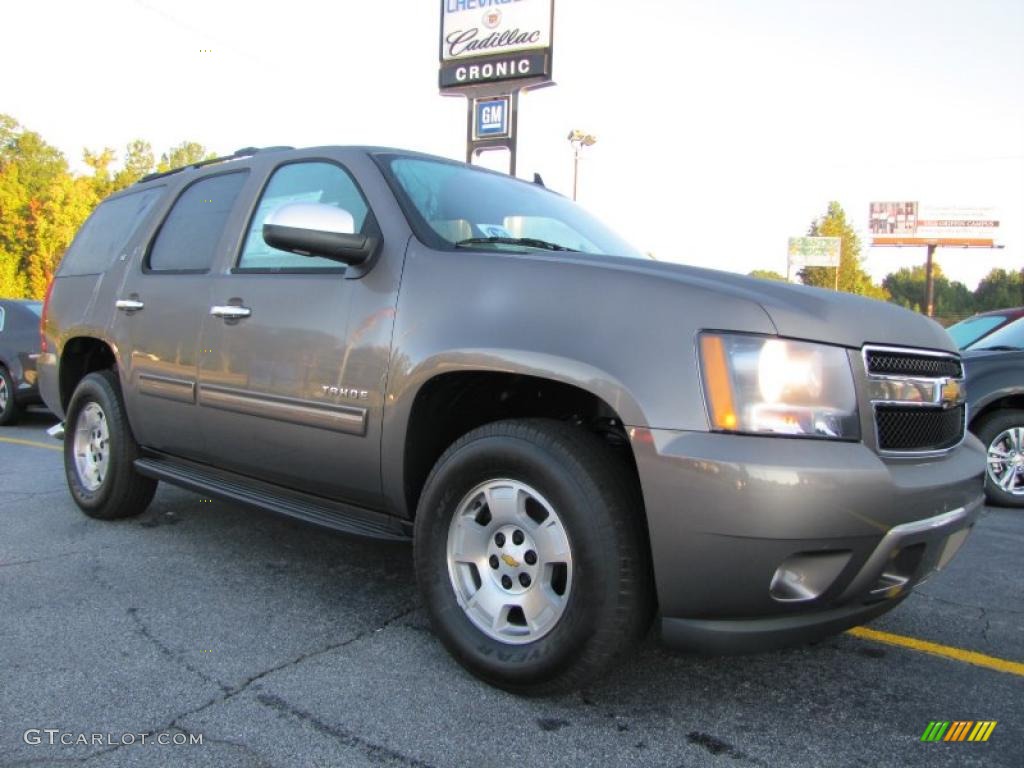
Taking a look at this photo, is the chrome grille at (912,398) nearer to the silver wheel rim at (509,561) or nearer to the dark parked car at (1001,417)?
the silver wheel rim at (509,561)

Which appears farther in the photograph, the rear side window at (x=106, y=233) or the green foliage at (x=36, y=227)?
the green foliage at (x=36, y=227)

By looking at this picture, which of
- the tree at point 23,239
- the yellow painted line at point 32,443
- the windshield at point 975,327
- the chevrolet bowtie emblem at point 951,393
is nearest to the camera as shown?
the chevrolet bowtie emblem at point 951,393

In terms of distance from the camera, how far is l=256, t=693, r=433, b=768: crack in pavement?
2127 millimetres

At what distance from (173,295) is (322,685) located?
216 centimetres

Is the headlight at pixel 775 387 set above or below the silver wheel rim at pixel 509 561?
above

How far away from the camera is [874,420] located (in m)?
2.22

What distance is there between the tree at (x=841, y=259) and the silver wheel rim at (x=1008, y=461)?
Answer: 50528mm

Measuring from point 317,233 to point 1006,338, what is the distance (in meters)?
5.76

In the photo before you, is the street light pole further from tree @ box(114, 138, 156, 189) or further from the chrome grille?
tree @ box(114, 138, 156, 189)

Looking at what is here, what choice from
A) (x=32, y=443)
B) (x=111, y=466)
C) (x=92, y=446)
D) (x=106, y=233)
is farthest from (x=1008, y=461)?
(x=32, y=443)

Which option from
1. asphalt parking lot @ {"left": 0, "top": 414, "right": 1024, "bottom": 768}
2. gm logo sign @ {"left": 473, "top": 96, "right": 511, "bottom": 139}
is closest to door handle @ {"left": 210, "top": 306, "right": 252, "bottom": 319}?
asphalt parking lot @ {"left": 0, "top": 414, "right": 1024, "bottom": 768}

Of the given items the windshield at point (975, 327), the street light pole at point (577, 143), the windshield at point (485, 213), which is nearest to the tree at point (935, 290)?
the street light pole at point (577, 143)

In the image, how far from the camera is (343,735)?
7.36ft

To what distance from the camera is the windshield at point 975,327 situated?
6.75m
